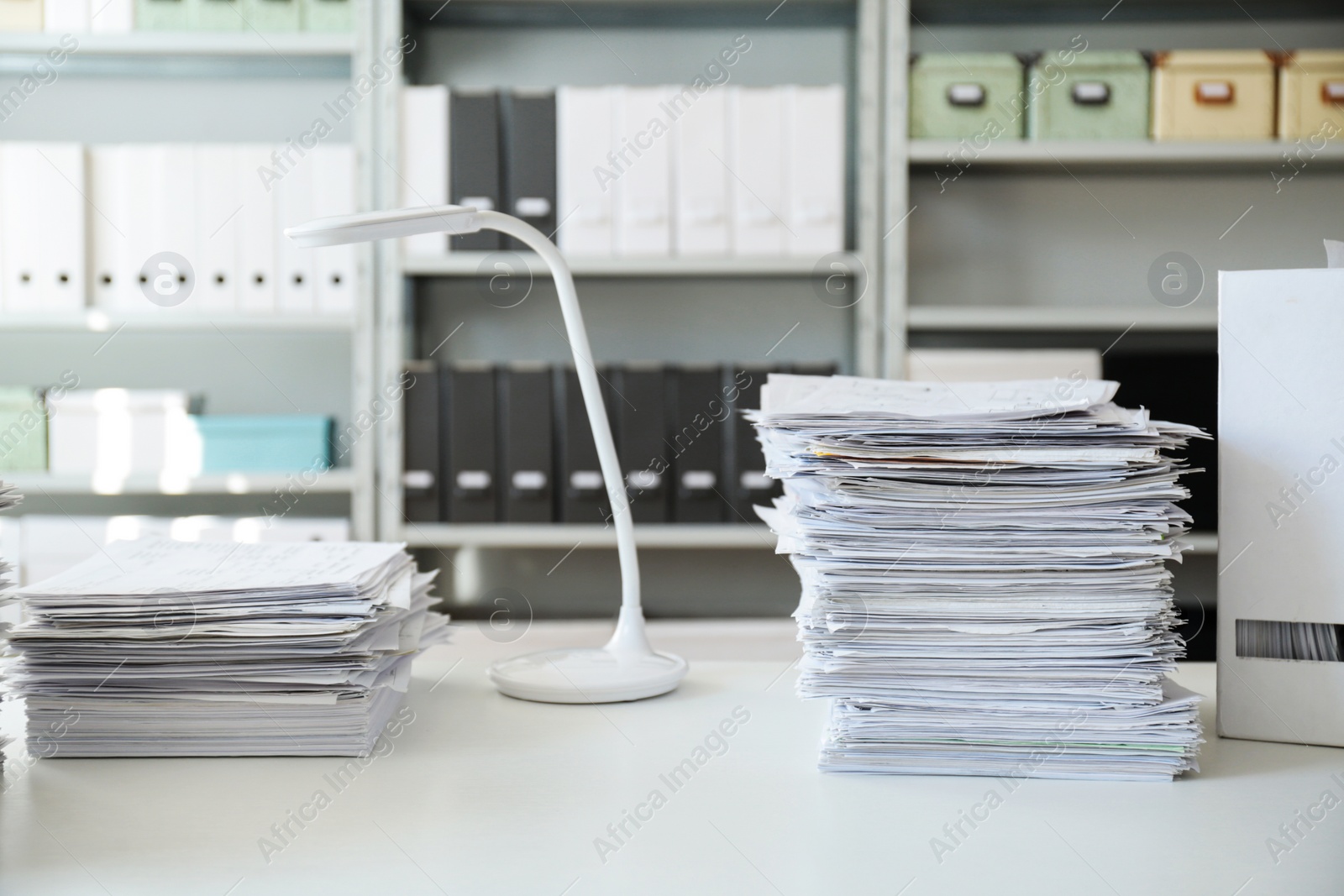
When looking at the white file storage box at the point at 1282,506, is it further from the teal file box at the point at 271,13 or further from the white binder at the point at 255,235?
the teal file box at the point at 271,13

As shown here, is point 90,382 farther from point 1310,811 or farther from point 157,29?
point 1310,811

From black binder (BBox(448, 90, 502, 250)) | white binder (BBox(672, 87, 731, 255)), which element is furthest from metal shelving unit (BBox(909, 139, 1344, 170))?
black binder (BBox(448, 90, 502, 250))

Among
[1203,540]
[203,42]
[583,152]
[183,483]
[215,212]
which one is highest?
[203,42]

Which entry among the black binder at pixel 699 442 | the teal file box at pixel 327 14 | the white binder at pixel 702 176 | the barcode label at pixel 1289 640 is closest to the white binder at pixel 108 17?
the teal file box at pixel 327 14

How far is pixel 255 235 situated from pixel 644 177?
77 centimetres

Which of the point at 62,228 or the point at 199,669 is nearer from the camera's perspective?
the point at 199,669

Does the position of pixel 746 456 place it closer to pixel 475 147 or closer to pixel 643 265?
pixel 643 265

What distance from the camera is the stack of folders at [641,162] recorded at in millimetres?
1921

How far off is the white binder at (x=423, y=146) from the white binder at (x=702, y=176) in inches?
18.0

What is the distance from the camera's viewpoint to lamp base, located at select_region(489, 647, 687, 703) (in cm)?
75

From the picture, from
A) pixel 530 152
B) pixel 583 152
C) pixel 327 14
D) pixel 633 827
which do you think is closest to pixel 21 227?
pixel 327 14

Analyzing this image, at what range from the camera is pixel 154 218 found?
1.93m

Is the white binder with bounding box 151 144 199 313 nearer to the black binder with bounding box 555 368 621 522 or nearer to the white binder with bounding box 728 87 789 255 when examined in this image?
the black binder with bounding box 555 368 621 522

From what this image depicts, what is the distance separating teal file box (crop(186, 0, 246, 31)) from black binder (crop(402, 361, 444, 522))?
783 millimetres
